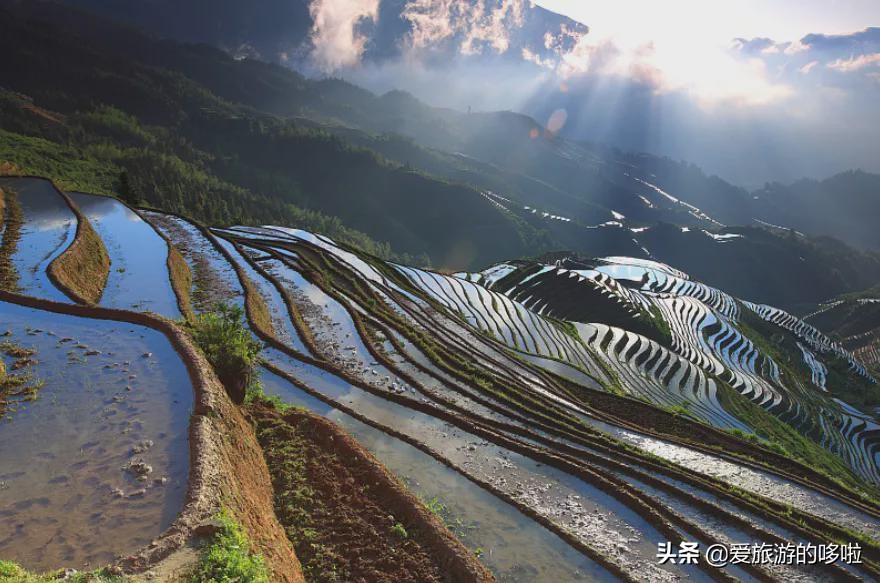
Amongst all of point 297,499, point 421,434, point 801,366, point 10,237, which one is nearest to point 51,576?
point 297,499

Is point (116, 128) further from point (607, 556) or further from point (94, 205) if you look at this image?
point (607, 556)

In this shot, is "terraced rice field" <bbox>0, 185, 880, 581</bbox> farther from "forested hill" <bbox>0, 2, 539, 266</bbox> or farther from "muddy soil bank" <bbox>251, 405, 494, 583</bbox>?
"forested hill" <bbox>0, 2, 539, 266</bbox>

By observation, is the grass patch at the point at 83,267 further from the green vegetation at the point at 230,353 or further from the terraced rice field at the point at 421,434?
the green vegetation at the point at 230,353

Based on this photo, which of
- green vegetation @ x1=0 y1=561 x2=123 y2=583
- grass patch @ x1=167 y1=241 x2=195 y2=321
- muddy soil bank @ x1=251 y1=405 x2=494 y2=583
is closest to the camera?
green vegetation @ x1=0 y1=561 x2=123 y2=583

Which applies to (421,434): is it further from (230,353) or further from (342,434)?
(230,353)

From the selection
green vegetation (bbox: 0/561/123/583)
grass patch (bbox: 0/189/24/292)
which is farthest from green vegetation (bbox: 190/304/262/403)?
grass patch (bbox: 0/189/24/292)

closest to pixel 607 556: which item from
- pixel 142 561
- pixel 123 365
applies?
pixel 142 561

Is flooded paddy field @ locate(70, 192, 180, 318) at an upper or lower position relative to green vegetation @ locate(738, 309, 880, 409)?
upper
